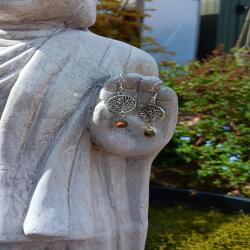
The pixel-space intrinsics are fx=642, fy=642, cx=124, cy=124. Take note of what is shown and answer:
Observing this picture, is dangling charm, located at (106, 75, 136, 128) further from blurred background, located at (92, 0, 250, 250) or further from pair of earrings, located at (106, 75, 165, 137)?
blurred background, located at (92, 0, 250, 250)

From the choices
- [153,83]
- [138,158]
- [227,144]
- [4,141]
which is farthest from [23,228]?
[227,144]

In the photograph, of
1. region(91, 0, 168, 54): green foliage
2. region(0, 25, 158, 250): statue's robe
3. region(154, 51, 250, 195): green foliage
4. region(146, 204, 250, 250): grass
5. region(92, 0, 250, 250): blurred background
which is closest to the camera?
region(0, 25, 158, 250): statue's robe

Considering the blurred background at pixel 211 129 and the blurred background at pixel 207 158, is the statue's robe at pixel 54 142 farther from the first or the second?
the blurred background at pixel 211 129

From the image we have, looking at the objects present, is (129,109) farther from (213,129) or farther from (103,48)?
(213,129)

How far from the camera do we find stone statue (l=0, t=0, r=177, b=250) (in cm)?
210

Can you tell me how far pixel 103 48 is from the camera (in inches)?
88.4

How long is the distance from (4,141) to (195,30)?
907 cm

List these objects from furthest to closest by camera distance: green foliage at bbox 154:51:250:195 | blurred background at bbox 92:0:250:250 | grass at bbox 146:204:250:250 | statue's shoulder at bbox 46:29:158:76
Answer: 1. green foliage at bbox 154:51:250:195
2. blurred background at bbox 92:0:250:250
3. grass at bbox 146:204:250:250
4. statue's shoulder at bbox 46:29:158:76

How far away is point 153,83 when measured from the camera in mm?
2107

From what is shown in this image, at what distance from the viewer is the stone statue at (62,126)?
2102 mm

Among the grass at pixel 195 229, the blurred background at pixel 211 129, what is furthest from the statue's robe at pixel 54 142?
the blurred background at pixel 211 129

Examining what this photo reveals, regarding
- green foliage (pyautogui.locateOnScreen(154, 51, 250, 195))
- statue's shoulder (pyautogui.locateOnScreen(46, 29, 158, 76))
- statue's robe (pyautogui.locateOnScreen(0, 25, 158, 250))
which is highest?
statue's shoulder (pyautogui.locateOnScreen(46, 29, 158, 76))

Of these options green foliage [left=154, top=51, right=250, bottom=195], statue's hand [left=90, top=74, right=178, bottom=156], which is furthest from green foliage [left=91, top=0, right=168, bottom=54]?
statue's hand [left=90, top=74, right=178, bottom=156]

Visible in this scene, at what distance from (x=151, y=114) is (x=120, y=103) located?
111 mm
